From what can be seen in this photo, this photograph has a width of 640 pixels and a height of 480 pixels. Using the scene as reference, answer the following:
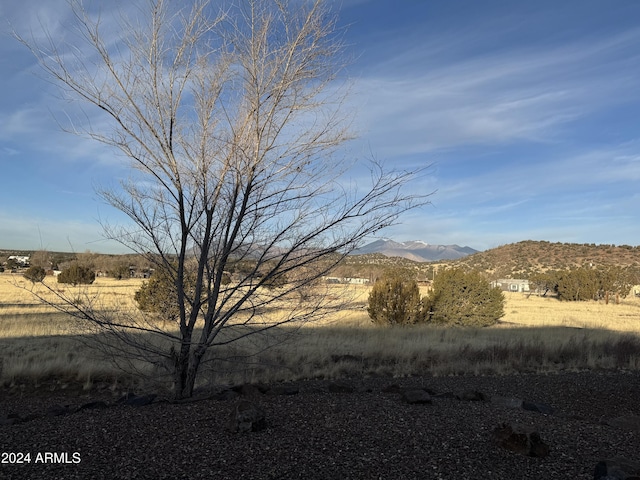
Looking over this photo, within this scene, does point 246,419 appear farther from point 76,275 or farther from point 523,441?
point 76,275

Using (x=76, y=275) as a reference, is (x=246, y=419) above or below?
below

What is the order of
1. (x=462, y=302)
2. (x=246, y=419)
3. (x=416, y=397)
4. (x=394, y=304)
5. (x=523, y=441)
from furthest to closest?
(x=462, y=302) → (x=394, y=304) → (x=416, y=397) → (x=246, y=419) → (x=523, y=441)

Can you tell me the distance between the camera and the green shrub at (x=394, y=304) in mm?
19734

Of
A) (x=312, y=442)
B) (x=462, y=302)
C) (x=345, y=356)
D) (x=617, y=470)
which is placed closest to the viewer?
(x=617, y=470)

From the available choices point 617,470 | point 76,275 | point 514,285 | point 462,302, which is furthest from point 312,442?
point 514,285

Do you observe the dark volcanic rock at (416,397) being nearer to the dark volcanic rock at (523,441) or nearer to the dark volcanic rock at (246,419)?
the dark volcanic rock at (523,441)

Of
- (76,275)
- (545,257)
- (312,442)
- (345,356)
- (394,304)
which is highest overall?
(545,257)

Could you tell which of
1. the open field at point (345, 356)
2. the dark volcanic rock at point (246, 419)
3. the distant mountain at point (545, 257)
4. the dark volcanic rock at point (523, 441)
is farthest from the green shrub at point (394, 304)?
the distant mountain at point (545, 257)

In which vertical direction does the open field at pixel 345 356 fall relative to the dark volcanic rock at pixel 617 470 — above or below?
below

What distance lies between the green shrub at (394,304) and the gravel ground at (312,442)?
14.0 metres

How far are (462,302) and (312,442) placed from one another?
60.6 ft

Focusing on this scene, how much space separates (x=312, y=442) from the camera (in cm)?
398

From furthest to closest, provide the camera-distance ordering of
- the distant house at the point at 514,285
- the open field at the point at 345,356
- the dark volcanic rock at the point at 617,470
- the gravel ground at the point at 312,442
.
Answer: the distant house at the point at 514,285
the open field at the point at 345,356
the gravel ground at the point at 312,442
the dark volcanic rock at the point at 617,470

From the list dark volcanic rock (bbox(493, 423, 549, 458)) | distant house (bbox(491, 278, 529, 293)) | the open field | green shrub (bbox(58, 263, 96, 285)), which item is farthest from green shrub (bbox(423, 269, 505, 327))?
distant house (bbox(491, 278, 529, 293))
